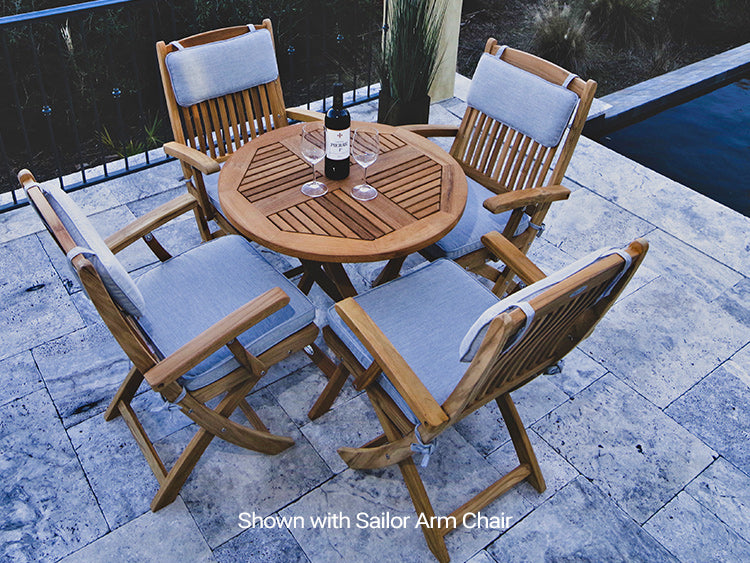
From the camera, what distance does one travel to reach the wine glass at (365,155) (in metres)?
2.35

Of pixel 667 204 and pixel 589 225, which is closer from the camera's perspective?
pixel 589 225

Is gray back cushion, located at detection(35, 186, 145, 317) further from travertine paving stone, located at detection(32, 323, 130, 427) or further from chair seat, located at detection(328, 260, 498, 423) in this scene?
travertine paving stone, located at detection(32, 323, 130, 427)

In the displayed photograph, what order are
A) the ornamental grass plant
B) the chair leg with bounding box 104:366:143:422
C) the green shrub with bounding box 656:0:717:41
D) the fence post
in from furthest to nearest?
1. the green shrub with bounding box 656:0:717:41
2. the fence post
3. the ornamental grass plant
4. the chair leg with bounding box 104:366:143:422

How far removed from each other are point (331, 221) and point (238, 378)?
0.64 metres

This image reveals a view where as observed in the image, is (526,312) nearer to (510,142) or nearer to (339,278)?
(339,278)

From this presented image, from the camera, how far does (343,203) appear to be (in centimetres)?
238

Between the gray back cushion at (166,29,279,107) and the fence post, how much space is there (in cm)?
168

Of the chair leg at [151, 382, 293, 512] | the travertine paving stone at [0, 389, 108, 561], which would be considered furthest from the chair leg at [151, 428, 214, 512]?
the travertine paving stone at [0, 389, 108, 561]

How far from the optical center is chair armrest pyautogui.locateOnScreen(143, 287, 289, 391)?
5.85ft

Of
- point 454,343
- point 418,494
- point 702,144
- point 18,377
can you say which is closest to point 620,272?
point 454,343

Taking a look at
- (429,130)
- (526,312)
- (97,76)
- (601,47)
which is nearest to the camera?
(526,312)

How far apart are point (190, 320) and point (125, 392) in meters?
0.51

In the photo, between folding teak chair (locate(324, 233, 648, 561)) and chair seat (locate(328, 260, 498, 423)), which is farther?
chair seat (locate(328, 260, 498, 423))

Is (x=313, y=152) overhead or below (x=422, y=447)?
overhead
